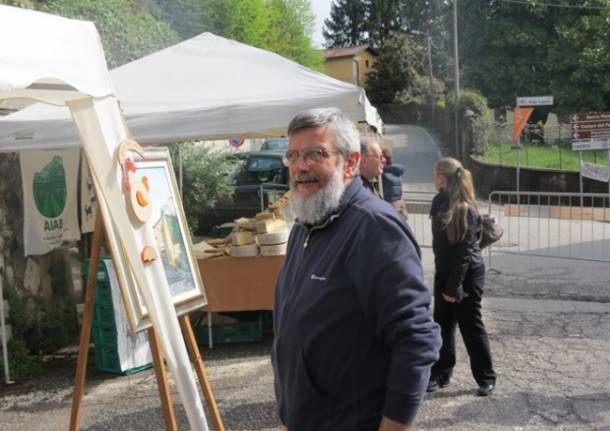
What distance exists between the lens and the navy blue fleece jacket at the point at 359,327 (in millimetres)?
2055

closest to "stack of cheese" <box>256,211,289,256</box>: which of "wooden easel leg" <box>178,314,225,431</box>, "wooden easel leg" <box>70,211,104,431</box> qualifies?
"wooden easel leg" <box>178,314,225,431</box>

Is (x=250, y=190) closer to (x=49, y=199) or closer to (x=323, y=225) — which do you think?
(x=49, y=199)

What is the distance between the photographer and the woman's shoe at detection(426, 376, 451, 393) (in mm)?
5234

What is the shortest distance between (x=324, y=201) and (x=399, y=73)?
51.1 metres

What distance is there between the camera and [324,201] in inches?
87.3

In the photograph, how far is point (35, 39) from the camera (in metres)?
3.14

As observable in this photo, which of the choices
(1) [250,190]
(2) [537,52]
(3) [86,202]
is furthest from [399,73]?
(3) [86,202]

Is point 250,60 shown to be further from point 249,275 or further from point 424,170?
point 424,170

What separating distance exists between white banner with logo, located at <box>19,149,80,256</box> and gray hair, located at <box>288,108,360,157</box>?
499cm

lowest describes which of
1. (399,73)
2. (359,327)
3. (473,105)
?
(359,327)

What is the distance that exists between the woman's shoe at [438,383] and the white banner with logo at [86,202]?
12.5 feet

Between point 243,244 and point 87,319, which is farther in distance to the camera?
point 243,244

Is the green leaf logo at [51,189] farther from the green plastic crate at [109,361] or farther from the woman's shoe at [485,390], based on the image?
the woman's shoe at [485,390]

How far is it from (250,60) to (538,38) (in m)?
32.2
